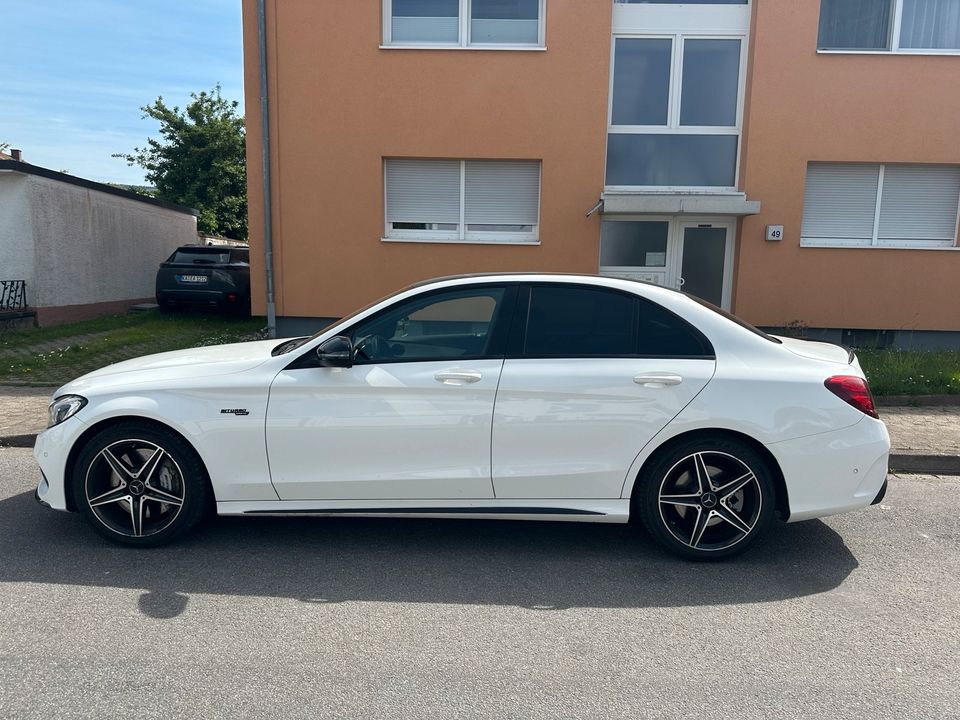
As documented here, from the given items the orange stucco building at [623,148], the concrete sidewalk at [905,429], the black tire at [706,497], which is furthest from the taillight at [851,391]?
the orange stucco building at [623,148]

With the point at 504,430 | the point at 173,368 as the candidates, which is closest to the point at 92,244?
the point at 173,368

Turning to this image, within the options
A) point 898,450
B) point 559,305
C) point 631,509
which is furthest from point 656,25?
point 631,509

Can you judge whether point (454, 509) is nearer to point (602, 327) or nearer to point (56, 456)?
point (602, 327)

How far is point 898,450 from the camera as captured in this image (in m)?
5.94

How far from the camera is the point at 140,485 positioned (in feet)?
12.8

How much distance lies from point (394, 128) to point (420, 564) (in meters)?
8.13

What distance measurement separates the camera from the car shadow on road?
3527 mm

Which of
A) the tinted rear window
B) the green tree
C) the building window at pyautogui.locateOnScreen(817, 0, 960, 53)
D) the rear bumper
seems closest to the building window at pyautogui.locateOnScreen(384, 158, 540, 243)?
the tinted rear window

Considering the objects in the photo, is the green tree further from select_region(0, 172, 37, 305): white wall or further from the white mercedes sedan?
the white mercedes sedan

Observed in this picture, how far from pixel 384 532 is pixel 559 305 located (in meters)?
1.81

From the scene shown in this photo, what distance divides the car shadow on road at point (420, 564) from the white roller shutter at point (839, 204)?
7.48 meters

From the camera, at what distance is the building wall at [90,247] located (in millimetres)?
12258

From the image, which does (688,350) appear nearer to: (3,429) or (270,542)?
(270,542)

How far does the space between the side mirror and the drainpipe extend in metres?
7.27
